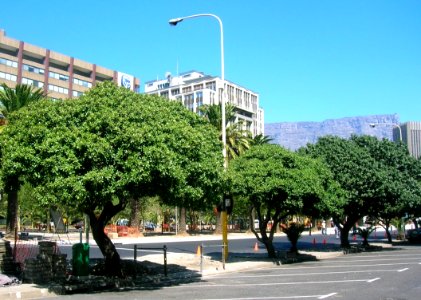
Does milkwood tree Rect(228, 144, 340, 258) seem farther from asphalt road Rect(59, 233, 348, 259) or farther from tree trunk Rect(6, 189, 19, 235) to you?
tree trunk Rect(6, 189, 19, 235)

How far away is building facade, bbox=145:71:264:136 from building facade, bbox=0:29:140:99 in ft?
111

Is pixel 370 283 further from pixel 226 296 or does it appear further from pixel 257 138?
pixel 257 138

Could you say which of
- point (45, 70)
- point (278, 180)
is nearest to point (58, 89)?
point (45, 70)

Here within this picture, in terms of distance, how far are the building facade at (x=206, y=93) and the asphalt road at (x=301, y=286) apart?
443 ft

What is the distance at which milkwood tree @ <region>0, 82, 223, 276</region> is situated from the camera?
13477mm

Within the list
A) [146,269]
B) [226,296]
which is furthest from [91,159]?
[146,269]

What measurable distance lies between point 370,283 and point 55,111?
10619 millimetres

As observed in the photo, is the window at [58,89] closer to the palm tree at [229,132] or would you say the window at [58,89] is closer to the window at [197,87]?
the window at [197,87]

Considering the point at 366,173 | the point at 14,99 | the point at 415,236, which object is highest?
the point at 14,99

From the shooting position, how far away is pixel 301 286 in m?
14.8

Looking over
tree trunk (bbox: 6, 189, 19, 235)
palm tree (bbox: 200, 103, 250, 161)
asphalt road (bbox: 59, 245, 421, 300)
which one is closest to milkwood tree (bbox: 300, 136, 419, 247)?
asphalt road (bbox: 59, 245, 421, 300)

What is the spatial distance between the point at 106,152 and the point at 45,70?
4092 inches

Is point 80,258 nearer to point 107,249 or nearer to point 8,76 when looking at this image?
point 107,249

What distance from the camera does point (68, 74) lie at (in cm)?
11656
